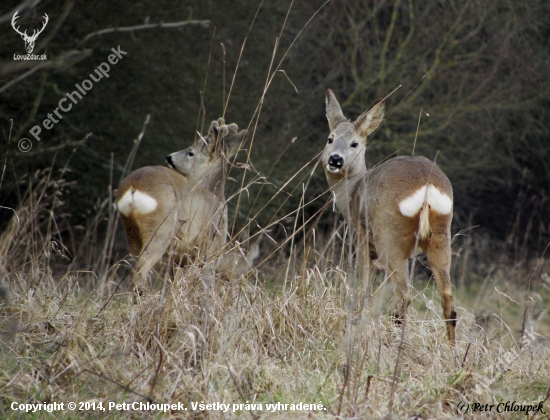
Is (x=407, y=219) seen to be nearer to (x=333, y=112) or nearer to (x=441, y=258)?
(x=441, y=258)

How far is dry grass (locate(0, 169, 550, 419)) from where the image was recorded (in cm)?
319

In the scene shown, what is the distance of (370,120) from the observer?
605cm

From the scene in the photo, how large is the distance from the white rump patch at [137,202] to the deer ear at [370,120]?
181cm

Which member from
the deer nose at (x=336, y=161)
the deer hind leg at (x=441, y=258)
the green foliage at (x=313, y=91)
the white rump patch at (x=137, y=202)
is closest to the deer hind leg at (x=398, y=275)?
the deer hind leg at (x=441, y=258)

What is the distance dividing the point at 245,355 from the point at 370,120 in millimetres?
2969

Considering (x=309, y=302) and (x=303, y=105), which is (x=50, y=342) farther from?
(x=303, y=105)

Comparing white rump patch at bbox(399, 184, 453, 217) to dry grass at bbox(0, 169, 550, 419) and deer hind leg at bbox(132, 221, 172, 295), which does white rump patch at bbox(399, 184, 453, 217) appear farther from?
deer hind leg at bbox(132, 221, 172, 295)

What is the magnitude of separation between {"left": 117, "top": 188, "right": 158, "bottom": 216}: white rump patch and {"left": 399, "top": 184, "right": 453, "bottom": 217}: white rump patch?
214 centimetres

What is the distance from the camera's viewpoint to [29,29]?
304 inches

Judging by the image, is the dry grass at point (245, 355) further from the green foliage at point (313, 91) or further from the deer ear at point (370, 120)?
the green foliage at point (313, 91)

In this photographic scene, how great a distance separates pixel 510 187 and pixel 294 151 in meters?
4.68

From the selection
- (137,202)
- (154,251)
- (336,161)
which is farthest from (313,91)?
(154,251)

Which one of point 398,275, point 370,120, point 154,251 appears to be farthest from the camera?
point 370,120

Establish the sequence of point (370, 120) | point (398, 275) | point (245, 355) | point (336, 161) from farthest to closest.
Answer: point (370, 120) < point (336, 161) < point (398, 275) < point (245, 355)
